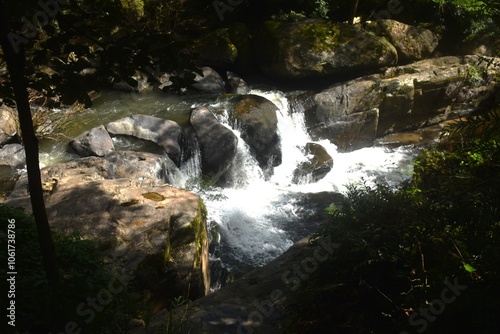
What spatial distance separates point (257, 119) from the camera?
33.0 feet

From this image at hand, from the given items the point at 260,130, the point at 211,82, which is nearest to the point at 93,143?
the point at 260,130

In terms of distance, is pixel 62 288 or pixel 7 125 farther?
pixel 7 125

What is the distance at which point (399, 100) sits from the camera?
11.4 metres

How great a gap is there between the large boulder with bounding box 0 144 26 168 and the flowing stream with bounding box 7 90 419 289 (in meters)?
0.44

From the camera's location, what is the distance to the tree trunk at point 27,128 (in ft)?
6.63

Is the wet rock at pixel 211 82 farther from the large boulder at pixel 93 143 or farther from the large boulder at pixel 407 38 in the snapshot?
the large boulder at pixel 407 38

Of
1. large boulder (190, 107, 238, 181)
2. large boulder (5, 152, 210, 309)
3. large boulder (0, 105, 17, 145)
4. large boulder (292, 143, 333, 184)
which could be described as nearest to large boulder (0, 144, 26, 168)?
large boulder (0, 105, 17, 145)

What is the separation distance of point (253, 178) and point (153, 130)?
263 cm

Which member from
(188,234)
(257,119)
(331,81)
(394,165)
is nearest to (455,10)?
(331,81)

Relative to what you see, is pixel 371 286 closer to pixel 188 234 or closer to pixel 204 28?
pixel 188 234

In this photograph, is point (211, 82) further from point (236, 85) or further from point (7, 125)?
point (7, 125)

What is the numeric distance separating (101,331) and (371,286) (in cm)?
206

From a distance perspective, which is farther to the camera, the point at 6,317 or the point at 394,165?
the point at 394,165

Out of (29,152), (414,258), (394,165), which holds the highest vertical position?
(29,152)
